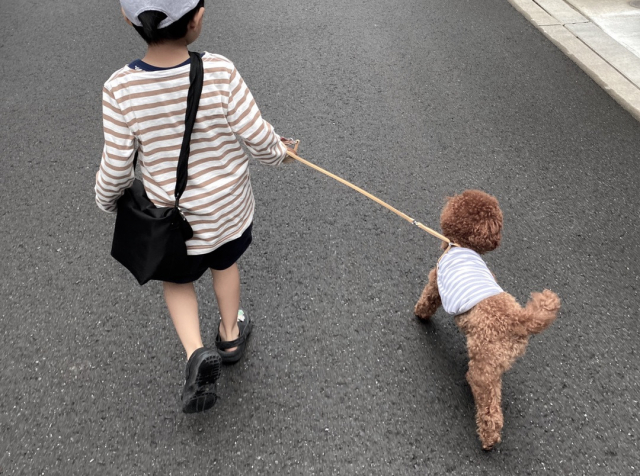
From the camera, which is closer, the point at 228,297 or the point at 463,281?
the point at 463,281

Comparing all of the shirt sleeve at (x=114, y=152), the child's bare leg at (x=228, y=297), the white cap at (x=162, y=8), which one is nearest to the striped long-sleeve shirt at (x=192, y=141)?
the shirt sleeve at (x=114, y=152)

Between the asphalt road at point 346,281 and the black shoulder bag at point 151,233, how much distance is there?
76 cm

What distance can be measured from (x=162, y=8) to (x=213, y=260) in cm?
97

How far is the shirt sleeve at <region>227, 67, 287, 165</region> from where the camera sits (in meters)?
1.82

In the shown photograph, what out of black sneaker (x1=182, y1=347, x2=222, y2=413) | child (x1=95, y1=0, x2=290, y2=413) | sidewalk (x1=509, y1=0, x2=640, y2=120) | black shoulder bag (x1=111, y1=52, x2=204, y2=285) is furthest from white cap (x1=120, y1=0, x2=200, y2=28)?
sidewalk (x1=509, y1=0, x2=640, y2=120)

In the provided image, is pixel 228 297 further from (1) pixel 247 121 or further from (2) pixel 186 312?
(1) pixel 247 121

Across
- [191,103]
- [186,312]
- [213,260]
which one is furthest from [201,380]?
[191,103]

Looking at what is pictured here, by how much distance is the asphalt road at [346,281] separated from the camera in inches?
91.6

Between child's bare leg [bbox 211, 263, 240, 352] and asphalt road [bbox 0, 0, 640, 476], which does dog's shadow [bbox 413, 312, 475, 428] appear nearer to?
asphalt road [bbox 0, 0, 640, 476]

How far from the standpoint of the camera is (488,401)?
2281mm

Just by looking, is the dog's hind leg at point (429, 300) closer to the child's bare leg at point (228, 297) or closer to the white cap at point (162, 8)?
the child's bare leg at point (228, 297)

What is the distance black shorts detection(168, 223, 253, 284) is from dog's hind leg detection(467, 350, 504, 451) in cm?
110

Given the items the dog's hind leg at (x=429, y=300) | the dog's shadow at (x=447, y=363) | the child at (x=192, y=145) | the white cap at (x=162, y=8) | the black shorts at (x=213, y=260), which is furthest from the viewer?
the dog's hind leg at (x=429, y=300)

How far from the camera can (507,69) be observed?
505 centimetres
